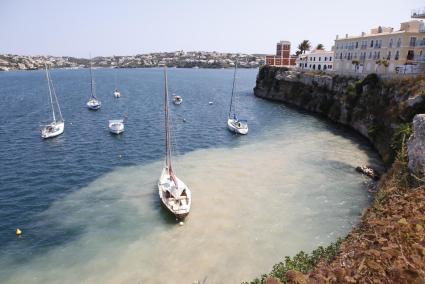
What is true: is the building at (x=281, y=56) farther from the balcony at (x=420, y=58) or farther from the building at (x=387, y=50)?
the balcony at (x=420, y=58)

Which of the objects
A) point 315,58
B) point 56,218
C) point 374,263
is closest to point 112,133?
point 56,218

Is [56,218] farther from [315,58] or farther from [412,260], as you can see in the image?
[315,58]

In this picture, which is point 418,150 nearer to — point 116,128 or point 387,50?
point 116,128

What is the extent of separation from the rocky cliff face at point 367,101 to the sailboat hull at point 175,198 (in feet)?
79.0

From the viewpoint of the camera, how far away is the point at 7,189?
1549 inches

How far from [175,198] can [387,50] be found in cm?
6491

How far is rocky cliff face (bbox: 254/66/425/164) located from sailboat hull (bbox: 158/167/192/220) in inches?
948

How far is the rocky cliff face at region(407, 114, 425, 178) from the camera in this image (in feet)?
76.2

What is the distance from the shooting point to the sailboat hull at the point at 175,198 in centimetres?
3149

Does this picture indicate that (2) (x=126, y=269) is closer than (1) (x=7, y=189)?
Yes

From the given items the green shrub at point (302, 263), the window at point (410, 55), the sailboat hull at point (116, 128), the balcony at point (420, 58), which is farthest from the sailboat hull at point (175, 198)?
the window at point (410, 55)

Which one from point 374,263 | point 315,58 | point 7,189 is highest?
point 315,58

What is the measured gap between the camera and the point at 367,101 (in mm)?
62125

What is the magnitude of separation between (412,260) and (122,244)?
72.9 ft
